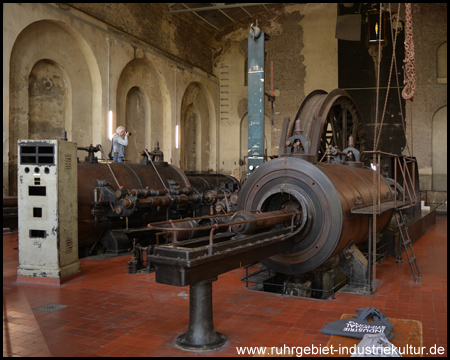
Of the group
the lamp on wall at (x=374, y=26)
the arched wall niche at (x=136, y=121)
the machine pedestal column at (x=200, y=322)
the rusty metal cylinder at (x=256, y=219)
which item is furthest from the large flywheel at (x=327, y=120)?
the lamp on wall at (x=374, y=26)

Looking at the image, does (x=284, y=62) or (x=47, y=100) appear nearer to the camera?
(x=47, y=100)

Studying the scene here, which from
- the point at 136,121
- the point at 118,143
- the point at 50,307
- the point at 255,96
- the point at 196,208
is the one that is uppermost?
the point at 136,121

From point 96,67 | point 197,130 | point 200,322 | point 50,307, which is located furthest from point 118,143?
point 197,130

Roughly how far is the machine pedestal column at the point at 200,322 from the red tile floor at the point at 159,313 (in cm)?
10

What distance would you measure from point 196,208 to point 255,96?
267 cm

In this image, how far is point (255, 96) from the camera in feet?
31.2

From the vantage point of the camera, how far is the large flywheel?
27.7 feet

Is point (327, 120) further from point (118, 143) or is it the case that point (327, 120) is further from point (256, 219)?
point (256, 219)

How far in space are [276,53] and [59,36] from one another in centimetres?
1039

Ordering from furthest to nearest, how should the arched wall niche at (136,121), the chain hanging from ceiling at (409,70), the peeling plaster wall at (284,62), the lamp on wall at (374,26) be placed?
the peeling plaster wall at (284,62) < the lamp on wall at (374,26) < the arched wall niche at (136,121) < the chain hanging from ceiling at (409,70)

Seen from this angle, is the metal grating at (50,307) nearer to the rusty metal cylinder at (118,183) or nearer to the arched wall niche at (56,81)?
the rusty metal cylinder at (118,183)

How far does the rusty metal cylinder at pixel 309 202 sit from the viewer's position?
16.1 feet

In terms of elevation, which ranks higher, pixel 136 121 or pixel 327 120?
pixel 136 121

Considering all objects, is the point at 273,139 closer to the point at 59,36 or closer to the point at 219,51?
the point at 219,51
